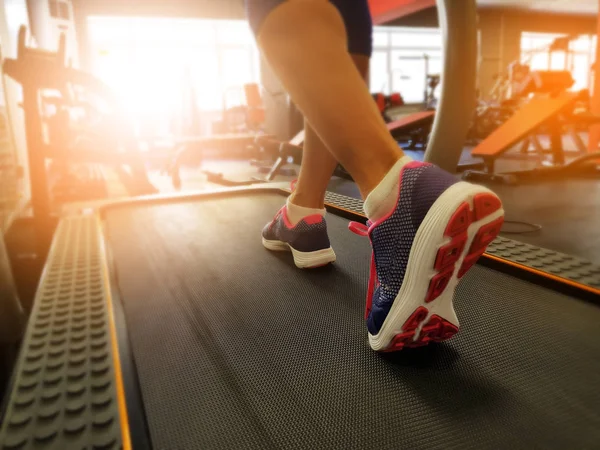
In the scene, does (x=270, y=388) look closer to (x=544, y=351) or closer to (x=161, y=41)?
(x=544, y=351)

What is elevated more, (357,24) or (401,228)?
(357,24)

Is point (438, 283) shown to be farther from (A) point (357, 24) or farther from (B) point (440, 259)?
(A) point (357, 24)

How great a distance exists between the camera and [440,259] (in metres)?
0.58

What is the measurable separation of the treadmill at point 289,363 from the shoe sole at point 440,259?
2.6 inches

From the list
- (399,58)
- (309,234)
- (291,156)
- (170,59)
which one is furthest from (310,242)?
(399,58)

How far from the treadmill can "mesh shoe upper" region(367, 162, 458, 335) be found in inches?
4.2

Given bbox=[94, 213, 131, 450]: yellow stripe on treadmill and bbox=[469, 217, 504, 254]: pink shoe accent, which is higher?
bbox=[469, 217, 504, 254]: pink shoe accent

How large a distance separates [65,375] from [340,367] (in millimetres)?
417

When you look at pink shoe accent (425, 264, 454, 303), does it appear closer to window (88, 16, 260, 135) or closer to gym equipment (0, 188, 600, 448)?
gym equipment (0, 188, 600, 448)

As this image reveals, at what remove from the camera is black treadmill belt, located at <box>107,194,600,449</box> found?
0.53 meters

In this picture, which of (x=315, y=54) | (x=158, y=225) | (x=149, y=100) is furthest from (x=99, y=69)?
(x=315, y=54)

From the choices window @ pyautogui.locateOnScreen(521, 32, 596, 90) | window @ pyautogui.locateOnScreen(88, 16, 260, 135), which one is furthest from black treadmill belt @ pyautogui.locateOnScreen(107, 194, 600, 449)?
window @ pyautogui.locateOnScreen(521, 32, 596, 90)

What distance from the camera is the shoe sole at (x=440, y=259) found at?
568 mm

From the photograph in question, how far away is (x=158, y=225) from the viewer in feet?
5.34
